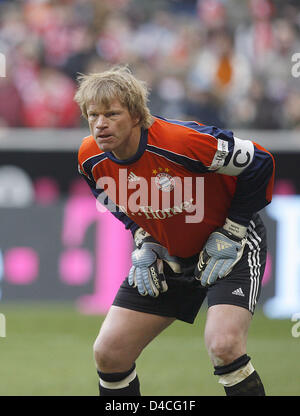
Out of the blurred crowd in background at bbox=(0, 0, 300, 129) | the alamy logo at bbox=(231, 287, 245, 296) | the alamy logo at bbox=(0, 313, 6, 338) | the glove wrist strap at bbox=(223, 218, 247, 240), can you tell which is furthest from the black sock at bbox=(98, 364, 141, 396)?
the blurred crowd in background at bbox=(0, 0, 300, 129)

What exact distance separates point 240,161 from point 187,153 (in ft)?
1.13

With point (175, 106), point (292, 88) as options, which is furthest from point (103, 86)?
point (292, 88)

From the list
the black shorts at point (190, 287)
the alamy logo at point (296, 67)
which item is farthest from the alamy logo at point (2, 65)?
the black shorts at point (190, 287)

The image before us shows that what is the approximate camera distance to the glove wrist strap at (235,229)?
199 inches

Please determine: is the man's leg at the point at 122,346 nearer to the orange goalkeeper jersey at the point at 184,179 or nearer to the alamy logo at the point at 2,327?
the orange goalkeeper jersey at the point at 184,179

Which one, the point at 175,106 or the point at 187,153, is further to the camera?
the point at 175,106

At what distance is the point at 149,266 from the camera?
5164 mm

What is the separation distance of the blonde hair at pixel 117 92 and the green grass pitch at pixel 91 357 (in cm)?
243

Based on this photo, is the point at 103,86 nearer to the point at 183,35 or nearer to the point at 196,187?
the point at 196,187

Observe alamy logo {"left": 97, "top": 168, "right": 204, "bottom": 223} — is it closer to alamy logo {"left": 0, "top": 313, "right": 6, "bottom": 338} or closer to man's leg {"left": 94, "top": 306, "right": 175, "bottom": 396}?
man's leg {"left": 94, "top": 306, "right": 175, "bottom": 396}

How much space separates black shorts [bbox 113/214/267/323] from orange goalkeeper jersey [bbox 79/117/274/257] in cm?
16

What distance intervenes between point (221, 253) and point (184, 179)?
487mm

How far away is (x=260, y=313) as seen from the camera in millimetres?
9852

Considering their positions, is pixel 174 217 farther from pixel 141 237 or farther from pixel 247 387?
pixel 247 387
